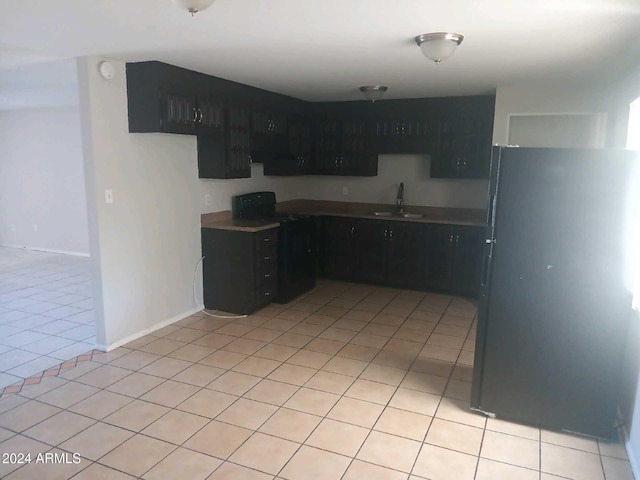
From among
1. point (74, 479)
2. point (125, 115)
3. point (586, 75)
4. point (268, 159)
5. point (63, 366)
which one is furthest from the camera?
point (268, 159)

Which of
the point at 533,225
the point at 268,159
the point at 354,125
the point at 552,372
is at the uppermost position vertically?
the point at 354,125

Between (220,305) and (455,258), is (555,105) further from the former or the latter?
(220,305)

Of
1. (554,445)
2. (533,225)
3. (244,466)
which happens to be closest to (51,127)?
(244,466)

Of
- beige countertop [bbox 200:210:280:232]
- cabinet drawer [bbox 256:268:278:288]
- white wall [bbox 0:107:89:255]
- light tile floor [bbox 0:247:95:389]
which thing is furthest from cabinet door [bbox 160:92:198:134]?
white wall [bbox 0:107:89:255]

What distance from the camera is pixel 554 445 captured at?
259 cm

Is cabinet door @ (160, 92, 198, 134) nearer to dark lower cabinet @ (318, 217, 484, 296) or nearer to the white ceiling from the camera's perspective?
the white ceiling

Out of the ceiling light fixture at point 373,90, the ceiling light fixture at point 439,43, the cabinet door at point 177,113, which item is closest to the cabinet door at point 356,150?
the ceiling light fixture at point 373,90

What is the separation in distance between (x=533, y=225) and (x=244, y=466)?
1992mm

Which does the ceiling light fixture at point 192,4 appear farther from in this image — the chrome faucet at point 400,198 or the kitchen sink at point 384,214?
the chrome faucet at point 400,198

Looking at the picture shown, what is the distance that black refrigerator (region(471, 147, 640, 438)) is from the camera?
8.16 feet

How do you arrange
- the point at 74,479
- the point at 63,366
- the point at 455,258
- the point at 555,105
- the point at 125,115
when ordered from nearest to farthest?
the point at 74,479
the point at 63,366
the point at 125,115
the point at 555,105
the point at 455,258

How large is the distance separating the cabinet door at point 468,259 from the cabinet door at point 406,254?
37 cm

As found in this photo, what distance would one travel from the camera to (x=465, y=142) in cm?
542

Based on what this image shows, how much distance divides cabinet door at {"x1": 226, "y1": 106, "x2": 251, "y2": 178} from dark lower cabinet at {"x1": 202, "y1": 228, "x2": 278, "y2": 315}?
64 cm
